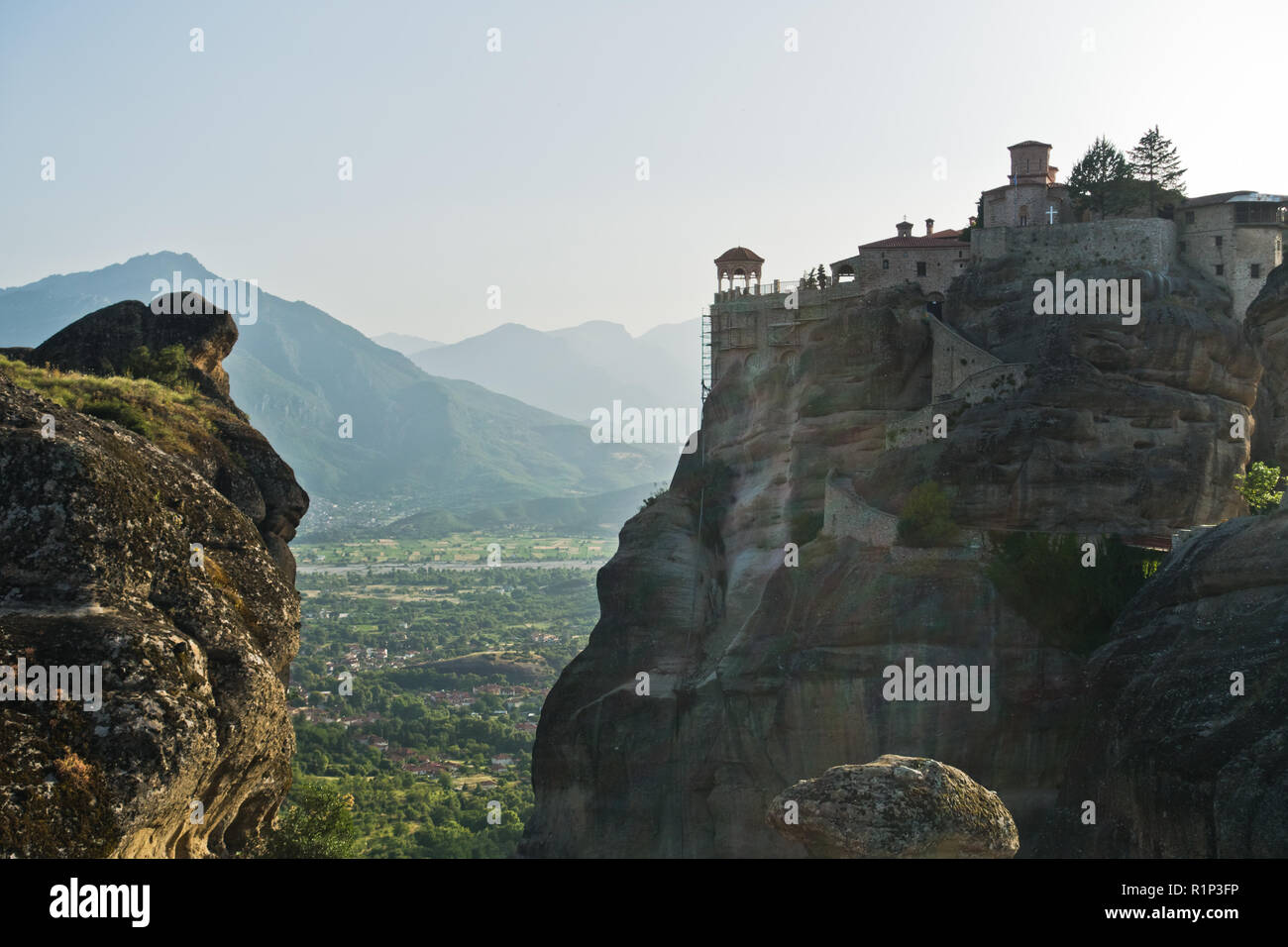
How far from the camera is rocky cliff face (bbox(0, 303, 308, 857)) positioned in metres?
14.5

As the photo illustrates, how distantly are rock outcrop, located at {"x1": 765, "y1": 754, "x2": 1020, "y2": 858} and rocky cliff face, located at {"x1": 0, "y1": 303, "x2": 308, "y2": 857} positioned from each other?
7436mm

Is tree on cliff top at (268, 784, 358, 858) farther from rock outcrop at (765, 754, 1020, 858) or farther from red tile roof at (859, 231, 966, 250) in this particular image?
red tile roof at (859, 231, 966, 250)

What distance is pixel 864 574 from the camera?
4962cm

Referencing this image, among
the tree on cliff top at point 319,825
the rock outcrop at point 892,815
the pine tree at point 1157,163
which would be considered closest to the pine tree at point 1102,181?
the pine tree at point 1157,163

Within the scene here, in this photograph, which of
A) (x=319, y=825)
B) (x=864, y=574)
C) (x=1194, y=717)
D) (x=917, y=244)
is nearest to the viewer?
(x=1194, y=717)

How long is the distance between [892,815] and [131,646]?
9.29 m

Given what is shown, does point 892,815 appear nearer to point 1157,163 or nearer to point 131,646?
point 131,646

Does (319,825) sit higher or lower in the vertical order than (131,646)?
lower

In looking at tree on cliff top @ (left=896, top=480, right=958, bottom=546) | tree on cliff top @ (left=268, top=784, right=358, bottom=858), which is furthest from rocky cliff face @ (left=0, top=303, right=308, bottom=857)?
tree on cliff top @ (left=896, top=480, right=958, bottom=546)

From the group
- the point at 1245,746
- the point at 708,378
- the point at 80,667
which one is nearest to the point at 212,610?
the point at 80,667

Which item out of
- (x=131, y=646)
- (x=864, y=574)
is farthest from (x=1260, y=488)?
(x=131, y=646)

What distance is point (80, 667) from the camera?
15359mm
